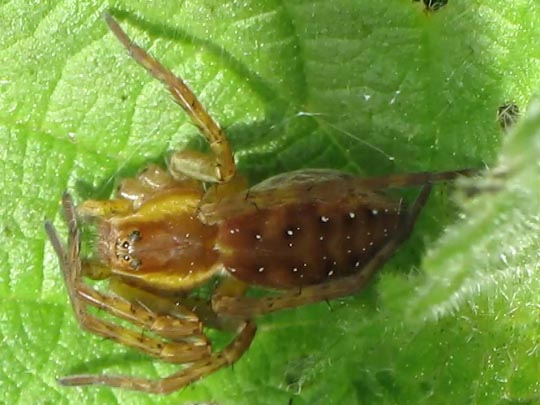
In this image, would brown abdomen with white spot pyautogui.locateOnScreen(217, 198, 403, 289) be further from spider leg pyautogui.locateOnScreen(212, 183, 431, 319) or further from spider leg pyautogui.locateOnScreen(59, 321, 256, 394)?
spider leg pyautogui.locateOnScreen(59, 321, 256, 394)

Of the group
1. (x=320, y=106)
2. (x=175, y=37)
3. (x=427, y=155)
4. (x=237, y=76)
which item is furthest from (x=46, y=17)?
(x=427, y=155)

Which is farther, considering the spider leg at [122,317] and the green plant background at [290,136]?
the spider leg at [122,317]

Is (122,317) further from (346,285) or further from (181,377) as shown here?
(346,285)

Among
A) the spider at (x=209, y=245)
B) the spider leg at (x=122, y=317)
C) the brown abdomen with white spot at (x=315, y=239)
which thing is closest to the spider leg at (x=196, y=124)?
the spider at (x=209, y=245)

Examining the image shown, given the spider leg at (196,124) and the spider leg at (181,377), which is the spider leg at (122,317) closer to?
the spider leg at (181,377)

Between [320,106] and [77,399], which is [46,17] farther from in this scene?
[77,399]

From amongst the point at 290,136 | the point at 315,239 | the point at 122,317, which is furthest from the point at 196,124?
the point at 122,317

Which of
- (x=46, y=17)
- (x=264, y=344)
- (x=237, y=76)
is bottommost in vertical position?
(x=264, y=344)
